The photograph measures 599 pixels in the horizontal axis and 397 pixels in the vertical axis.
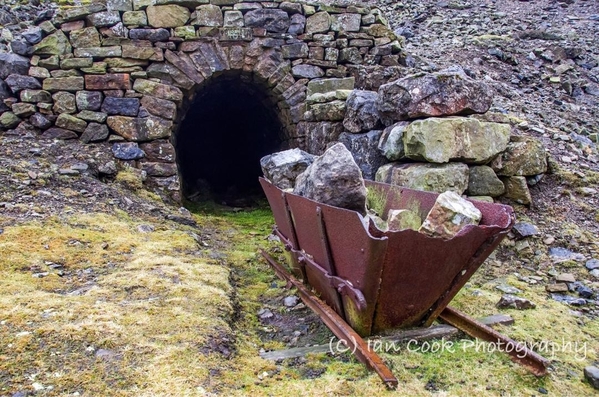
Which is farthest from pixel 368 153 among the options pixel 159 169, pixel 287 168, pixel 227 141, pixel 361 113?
pixel 227 141

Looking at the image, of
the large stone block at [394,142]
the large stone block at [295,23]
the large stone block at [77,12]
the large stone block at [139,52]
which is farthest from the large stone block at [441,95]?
the large stone block at [77,12]

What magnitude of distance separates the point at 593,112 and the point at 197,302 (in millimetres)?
7032

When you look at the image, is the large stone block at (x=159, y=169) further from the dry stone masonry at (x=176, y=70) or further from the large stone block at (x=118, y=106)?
the large stone block at (x=118, y=106)

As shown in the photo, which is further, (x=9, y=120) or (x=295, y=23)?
(x=295, y=23)

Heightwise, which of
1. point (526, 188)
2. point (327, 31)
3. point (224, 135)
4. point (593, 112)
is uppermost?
point (327, 31)

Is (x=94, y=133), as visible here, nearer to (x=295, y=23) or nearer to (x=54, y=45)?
(x=54, y=45)

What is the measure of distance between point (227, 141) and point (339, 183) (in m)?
8.29

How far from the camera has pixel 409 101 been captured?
4.47 meters

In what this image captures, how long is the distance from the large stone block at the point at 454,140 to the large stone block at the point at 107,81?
4.17 meters

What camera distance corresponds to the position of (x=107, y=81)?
629 cm

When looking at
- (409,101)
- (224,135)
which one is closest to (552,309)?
(409,101)

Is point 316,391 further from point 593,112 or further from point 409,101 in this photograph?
point 593,112

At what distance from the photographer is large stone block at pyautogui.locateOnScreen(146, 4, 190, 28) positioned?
627 cm

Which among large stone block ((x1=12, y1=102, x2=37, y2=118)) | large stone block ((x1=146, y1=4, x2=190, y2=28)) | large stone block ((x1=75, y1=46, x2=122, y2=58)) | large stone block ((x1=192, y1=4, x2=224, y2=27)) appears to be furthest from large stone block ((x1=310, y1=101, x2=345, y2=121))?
large stone block ((x1=12, y1=102, x2=37, y2=118))
